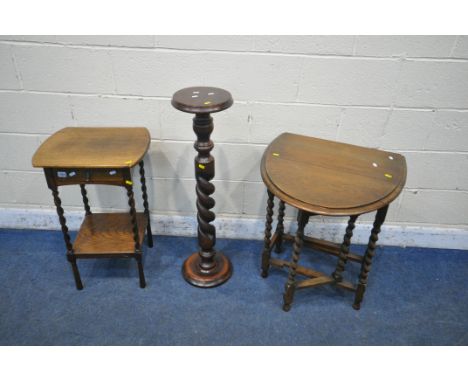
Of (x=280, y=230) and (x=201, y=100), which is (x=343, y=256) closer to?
(x=280, y=230)

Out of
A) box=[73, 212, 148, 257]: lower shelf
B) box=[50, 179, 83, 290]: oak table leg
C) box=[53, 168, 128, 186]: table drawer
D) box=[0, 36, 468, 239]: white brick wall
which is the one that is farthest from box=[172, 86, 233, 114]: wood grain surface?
box=[73, 212, 148, 257]: lower shelf

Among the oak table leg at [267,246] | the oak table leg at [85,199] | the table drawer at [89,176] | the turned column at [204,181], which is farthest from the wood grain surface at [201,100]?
the oak table leg at [85,199]

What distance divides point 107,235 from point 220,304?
0.72 m

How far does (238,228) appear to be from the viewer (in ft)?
7.61

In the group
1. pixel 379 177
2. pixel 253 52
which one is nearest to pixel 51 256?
pixel 253 52

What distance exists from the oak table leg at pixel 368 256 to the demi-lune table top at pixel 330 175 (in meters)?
0.15

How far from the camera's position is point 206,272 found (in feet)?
6.63

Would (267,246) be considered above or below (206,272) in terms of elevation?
above

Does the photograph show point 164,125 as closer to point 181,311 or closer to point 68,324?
point 181,311

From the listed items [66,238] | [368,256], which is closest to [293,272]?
[368,256]

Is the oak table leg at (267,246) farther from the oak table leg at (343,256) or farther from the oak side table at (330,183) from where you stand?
the oak table leg at (343,256)

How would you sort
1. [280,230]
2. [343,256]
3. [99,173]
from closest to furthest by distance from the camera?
1. [99,173]
2. [343,256]
3. [280,230]

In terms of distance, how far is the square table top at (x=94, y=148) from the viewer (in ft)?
5.12

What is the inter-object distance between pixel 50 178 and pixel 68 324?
730mm
